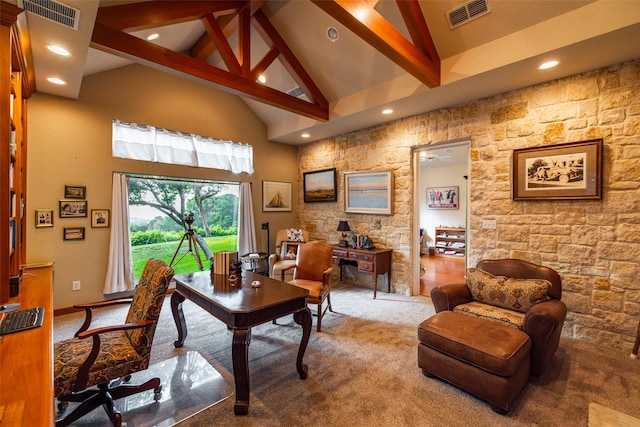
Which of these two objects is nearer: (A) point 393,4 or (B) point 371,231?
(A) point 393,4

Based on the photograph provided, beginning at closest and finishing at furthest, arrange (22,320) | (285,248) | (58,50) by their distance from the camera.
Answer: (22,320) → (58,50) → (285,248)

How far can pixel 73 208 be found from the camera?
11.7ft

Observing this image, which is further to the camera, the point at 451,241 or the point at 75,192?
the point at 451,241

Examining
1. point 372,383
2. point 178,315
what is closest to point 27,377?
point 178,315

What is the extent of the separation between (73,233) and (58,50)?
2223mm

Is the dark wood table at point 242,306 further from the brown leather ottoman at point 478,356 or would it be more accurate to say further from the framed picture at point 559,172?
the framed picture at point 559,172

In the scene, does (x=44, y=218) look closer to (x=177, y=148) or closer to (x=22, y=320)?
(x=177, y=148)

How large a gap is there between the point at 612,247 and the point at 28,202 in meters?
6.34

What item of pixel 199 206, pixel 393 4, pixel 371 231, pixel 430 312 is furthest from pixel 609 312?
pixel 199 206

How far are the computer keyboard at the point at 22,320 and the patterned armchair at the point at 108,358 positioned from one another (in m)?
0.23

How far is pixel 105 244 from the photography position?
3809mm

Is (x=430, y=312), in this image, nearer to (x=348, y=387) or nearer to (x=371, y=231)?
(x=371, y=231)

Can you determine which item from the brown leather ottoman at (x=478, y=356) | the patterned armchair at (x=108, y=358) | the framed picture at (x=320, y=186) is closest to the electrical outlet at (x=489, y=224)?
the brown leather ottoman at (x=478, y=356)

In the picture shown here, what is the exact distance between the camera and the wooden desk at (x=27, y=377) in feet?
3.09
